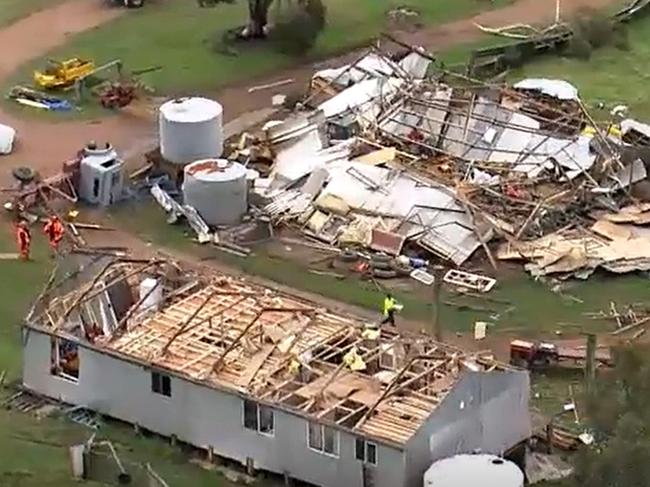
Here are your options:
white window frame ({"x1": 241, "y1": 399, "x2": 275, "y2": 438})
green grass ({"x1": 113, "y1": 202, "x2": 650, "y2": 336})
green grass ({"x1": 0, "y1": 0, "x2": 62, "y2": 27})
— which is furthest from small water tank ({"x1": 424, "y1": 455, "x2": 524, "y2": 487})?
green grass ({"x1": 0, "y1": 0, "x2": 62, "y2": 27})

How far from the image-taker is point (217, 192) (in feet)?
132

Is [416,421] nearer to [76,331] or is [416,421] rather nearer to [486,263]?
→ [76,331]

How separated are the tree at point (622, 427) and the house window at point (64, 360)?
371 inches

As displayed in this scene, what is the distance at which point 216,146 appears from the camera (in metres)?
42.7

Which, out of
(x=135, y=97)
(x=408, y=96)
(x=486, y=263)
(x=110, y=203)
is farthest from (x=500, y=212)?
(x=135, y=97)

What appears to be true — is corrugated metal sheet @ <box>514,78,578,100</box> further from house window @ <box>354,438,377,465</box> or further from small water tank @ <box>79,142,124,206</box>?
house window @ <box>354,438,377,465</box>

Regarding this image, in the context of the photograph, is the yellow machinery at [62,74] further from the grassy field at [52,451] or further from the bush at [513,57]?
the grassy field at [52,451]

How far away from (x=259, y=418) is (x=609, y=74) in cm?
2101

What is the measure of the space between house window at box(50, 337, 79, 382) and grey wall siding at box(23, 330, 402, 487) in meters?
0.10

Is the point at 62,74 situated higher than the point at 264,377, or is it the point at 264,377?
the point at 264,377

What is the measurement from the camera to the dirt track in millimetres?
44594

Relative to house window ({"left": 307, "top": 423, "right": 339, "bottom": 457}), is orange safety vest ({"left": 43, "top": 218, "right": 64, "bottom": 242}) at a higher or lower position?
lower

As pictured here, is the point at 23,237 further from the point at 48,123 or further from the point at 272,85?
the point at 272,85

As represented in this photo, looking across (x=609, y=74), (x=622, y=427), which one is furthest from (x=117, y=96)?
(x=622, y=427)
